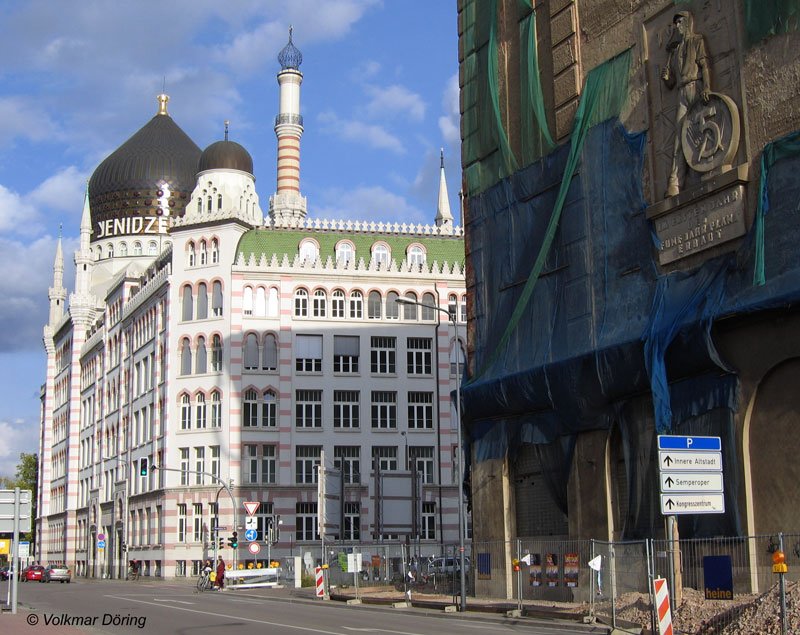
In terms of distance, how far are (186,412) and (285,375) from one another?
7.04 meters

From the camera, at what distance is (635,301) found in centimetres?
3114

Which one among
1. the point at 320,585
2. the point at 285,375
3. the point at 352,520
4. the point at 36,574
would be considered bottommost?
the point at 36,574

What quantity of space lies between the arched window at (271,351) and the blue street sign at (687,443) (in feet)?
176

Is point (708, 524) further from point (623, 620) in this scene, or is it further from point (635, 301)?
point (635, 301)

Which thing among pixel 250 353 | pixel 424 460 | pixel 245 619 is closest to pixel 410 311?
pixel 424 460

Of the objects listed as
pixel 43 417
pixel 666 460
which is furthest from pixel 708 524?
pixel 43 417

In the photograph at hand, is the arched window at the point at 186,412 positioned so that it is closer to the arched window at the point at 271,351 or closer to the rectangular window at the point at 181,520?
the rectangular window at the point at 181,520

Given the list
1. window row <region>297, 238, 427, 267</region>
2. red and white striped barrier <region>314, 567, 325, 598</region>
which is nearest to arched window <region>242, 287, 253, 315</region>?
window row <region>297, 238, 427, 267</region>

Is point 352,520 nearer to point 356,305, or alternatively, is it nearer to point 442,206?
point 356,305

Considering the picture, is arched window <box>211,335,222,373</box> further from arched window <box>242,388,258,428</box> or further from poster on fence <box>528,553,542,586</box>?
poster on fence <box>528,553,542,586</box>

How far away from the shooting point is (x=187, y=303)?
74625 mm

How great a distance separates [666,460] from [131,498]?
66021 millimetres

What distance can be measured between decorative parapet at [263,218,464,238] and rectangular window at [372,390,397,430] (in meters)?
11.7

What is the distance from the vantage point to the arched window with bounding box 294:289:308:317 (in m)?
73.9
